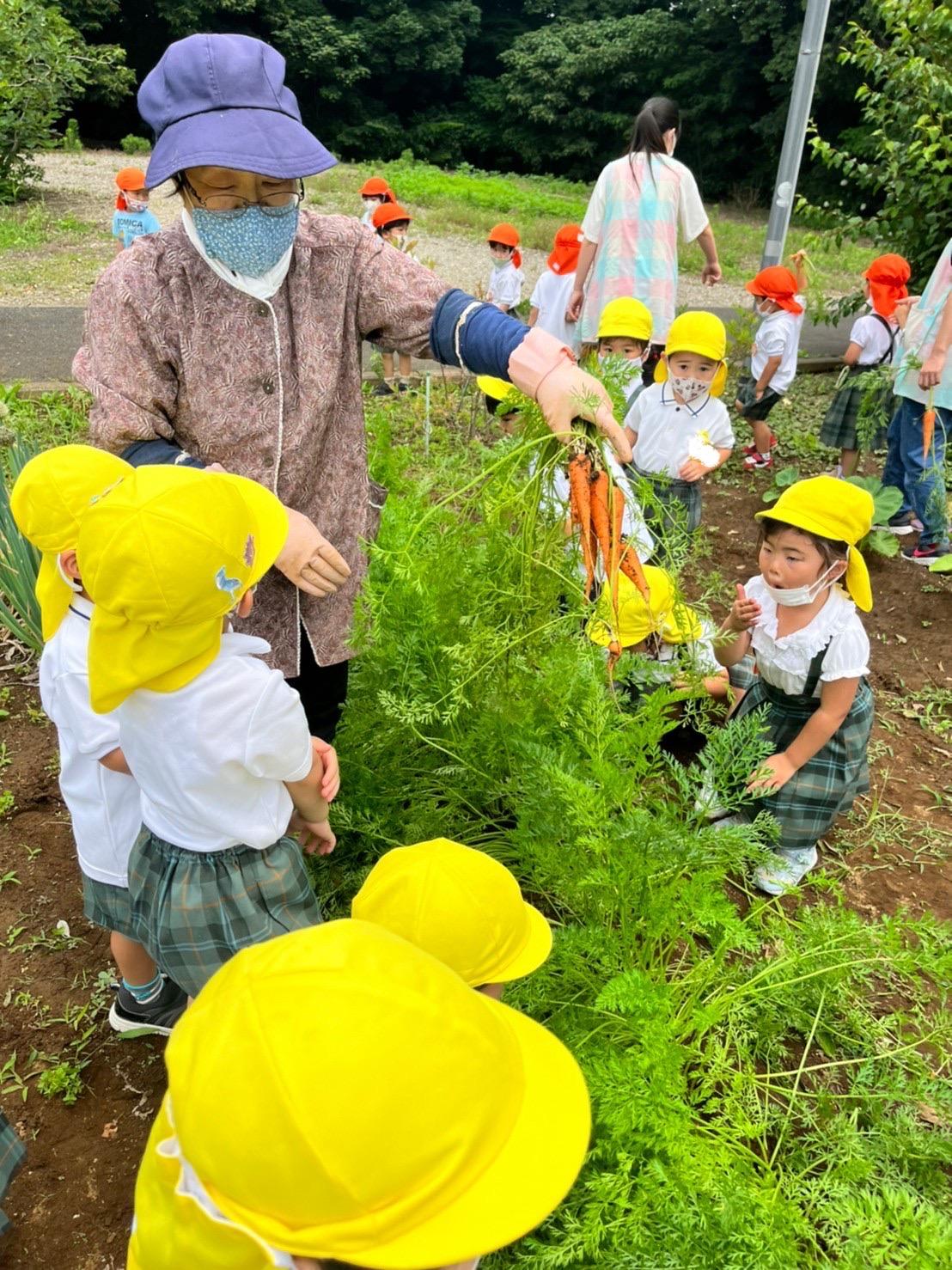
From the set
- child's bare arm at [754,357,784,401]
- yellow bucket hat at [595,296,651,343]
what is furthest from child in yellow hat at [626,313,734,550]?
child's bare arm at [754,357,784,401]

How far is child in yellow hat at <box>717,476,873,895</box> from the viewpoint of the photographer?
245 centimetres

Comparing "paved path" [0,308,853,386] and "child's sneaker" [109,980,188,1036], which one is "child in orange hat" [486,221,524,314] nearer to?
"paved path" [0,308,853,386]

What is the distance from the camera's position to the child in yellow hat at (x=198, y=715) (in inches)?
51.5

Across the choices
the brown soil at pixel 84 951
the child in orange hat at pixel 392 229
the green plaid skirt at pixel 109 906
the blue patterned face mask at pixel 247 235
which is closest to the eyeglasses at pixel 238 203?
the blue patterned face mask at pixel 247 235

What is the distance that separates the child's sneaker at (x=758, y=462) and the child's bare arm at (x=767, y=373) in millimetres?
421

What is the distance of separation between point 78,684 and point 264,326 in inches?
33.0

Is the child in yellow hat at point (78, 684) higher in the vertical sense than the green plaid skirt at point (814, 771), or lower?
higher

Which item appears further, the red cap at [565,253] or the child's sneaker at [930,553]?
the red cap at [565,253]

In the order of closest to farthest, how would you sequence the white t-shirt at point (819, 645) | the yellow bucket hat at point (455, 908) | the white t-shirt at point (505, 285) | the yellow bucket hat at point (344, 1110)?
the yellow bucket hat at point (344, 1110) → the yellow bucket hat at point (455, 908) → the white t-shirt at point (819, 645) → the white t-shirt at point (505, 285)

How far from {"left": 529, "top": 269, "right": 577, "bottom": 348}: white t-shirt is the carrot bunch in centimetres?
397

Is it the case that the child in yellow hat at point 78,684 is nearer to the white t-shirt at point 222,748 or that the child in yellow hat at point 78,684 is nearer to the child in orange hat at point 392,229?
the white t-shirt at point 222,748

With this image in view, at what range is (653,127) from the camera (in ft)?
14.6

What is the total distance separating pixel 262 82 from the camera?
1.75 meters

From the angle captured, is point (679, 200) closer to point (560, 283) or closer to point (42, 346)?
point (560, 283)
